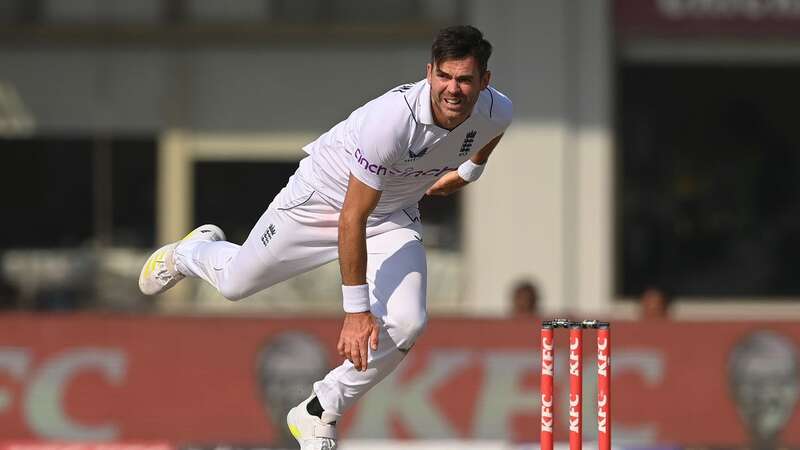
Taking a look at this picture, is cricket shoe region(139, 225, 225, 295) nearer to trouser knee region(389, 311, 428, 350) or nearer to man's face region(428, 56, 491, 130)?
trouser knee region(389, 311, 428, 350)

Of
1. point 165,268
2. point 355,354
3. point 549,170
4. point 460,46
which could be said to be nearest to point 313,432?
point 355,354

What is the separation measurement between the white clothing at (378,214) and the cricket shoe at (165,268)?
0.48m

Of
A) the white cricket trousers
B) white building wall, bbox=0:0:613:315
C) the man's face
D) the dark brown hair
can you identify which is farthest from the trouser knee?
white building wall, bbox=0:0:613:315

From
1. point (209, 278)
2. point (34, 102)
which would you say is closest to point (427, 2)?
point (34, 102)

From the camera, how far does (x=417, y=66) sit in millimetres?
15117

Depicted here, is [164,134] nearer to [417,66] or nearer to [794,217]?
[417,66]

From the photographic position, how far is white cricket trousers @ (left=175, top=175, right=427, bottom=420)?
6820 mm

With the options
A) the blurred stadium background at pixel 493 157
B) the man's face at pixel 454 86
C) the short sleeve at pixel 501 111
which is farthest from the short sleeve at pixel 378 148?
the blurred stadium background at pixel 493 157

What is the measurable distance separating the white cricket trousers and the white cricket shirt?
0.34ft

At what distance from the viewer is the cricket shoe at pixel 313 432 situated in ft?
23.2

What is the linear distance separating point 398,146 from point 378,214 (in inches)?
27.4

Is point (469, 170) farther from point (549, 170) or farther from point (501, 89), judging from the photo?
point (549, 170)

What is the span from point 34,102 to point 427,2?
161 inches

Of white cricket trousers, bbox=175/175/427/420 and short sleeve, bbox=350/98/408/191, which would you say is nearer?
short sleeve, bbox=350/98/408/191
